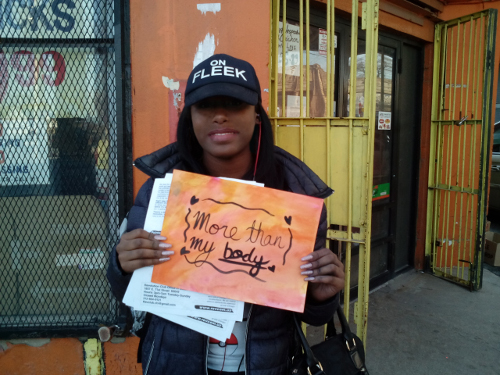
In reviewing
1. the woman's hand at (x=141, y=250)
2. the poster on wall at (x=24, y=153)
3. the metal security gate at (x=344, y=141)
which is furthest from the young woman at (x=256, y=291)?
the poster on wall at (x=24, y=153)

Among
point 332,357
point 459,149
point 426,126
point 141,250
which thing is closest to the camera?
point 141,250

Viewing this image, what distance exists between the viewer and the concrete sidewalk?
8.72 ft

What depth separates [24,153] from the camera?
222 centimetres

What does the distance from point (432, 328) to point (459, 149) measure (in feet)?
6.20

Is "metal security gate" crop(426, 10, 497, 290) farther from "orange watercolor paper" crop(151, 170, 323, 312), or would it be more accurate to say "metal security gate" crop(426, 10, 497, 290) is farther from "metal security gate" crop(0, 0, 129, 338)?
"metal security gate" crop(0, 0, 129, 338)

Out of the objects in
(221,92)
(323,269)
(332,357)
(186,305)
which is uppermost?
(221,92)

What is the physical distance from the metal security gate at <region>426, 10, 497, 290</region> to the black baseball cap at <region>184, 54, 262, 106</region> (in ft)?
10.8

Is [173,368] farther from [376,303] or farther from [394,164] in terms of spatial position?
Answer: [394,164]

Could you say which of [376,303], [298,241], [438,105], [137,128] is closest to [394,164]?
[438,105]

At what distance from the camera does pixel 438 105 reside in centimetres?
405

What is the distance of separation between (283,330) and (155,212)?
63 centimetres

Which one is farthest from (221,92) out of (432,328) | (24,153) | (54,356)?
(432,328)

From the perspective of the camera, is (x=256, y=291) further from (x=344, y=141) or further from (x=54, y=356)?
(x=54, y=356)

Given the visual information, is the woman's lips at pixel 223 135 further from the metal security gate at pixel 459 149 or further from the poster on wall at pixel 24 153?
the metal security gate at pixel 459 149
